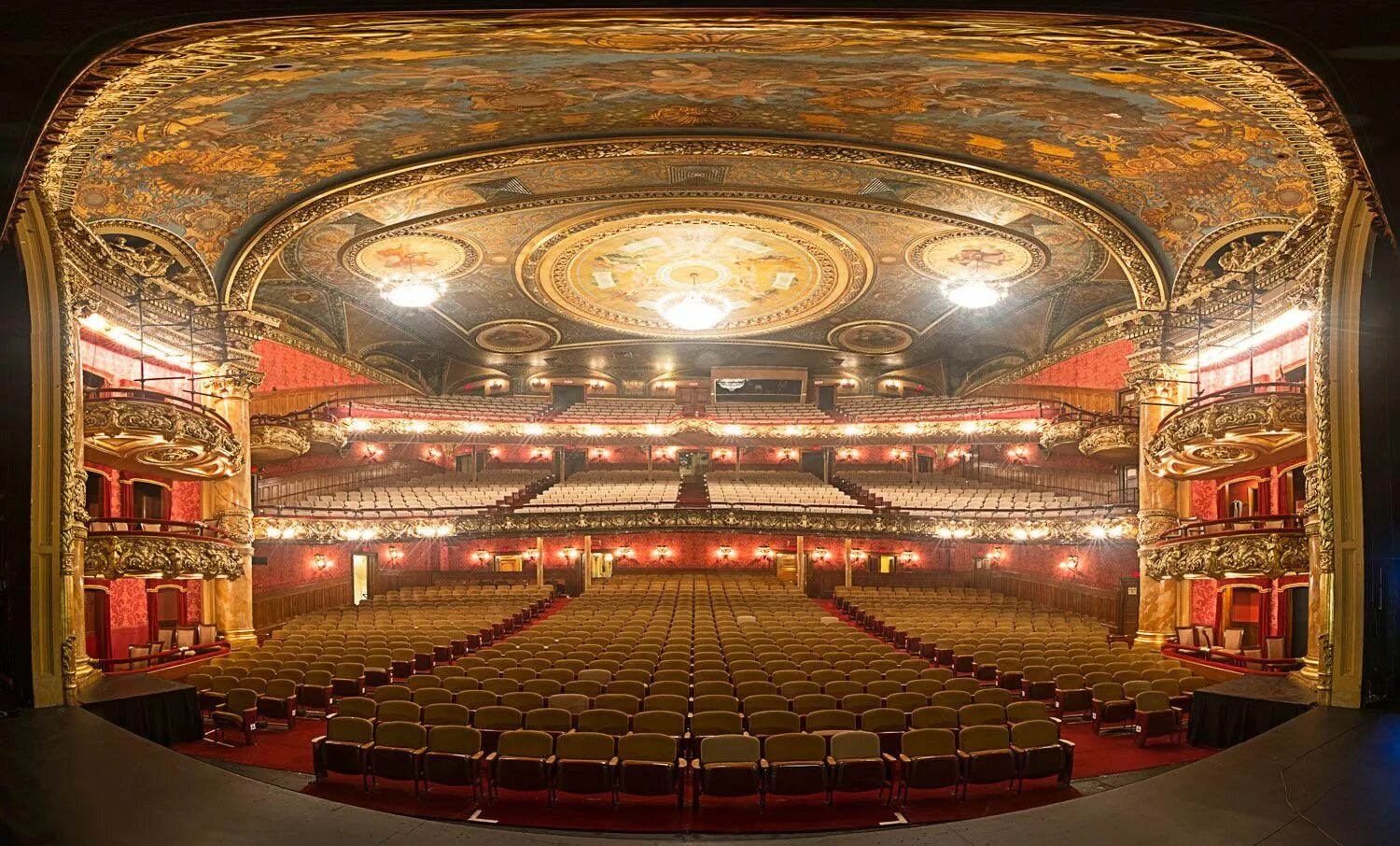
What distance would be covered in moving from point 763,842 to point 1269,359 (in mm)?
14141

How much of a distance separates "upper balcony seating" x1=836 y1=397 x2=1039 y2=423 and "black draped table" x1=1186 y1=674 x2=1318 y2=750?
2021 cm

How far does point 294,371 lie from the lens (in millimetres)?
23422

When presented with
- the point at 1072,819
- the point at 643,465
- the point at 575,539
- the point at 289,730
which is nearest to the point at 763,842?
the point at 1072,819

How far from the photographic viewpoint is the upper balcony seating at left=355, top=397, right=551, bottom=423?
3059 cm

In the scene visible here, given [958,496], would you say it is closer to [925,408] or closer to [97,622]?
[925,408]

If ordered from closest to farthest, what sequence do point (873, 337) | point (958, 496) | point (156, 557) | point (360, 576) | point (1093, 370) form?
1. point (156, 557)
2. point (1093, 370)
3. point (873, 337)
4. point (360, 576)
5. point (958, 496)

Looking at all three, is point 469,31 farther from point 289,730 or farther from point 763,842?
point 289,730

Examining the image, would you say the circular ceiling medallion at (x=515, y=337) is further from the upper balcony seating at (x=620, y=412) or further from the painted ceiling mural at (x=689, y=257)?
the upper balcony seating at (x=620, y=412)

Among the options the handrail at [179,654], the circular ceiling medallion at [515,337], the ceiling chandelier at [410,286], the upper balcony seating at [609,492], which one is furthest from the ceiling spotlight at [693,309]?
the handrail at [179,654]

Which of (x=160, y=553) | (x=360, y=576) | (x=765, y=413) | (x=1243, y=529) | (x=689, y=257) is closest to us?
(x=160, y=553)

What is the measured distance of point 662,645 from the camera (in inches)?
551

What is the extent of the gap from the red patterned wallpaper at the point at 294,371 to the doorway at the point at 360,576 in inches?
227

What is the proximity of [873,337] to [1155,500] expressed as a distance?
11425mm

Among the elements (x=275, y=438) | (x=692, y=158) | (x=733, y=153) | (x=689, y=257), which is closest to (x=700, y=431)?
(x=689, y=257)
